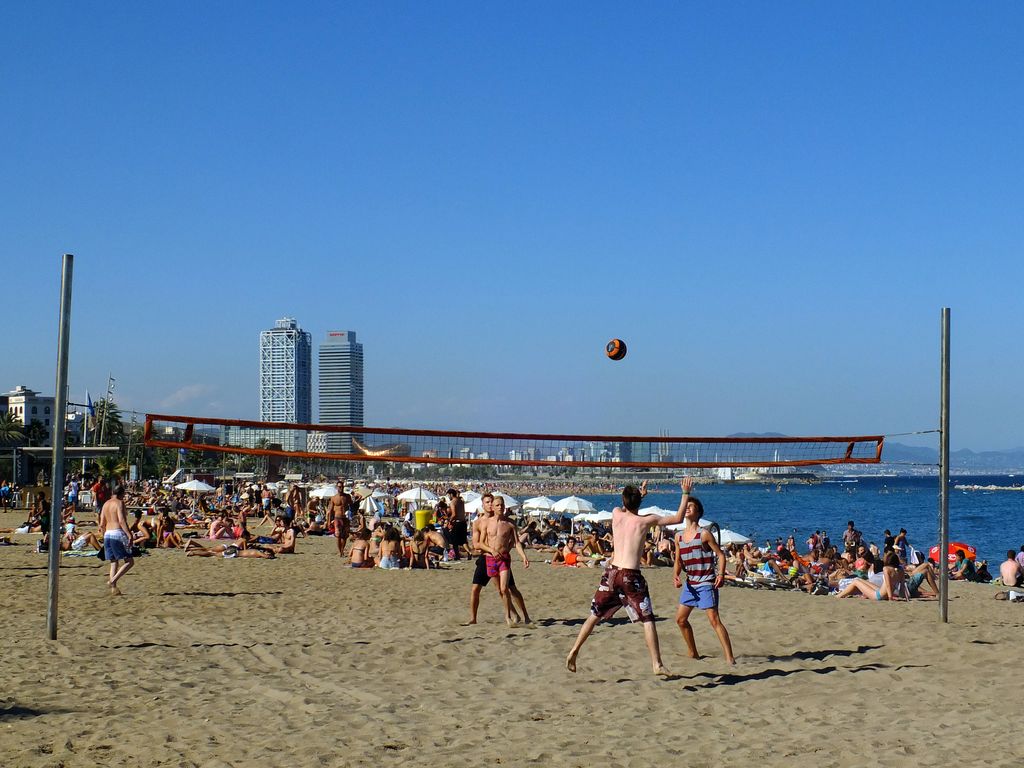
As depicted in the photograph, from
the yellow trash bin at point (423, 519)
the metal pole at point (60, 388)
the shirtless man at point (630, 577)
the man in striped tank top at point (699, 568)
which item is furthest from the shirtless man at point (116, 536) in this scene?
the yellow trash bin at point (423, 519)

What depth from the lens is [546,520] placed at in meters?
31.8

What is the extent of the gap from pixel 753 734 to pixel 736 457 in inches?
381

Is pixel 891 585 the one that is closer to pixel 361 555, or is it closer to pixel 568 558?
pixel 568 558

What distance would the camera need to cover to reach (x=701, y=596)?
7.66 metres

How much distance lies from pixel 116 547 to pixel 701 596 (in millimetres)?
7069

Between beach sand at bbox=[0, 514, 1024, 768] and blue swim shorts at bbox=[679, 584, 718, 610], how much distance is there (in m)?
0.50

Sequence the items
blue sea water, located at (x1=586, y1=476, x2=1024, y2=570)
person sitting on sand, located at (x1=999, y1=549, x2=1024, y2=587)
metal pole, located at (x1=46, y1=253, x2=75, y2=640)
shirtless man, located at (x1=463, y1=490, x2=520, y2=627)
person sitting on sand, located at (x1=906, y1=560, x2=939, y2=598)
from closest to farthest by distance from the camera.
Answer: metal pole, located at (x1=46, y1=253, x2=75, y2=640) → shirtless man, located at (x1=463, y1=490, x2=520, y2=627) → person sitting on sand, located at (x1=906, y1=560, x2=939, y2=598) → person sitting on sand, located at (x1=999, y1=549, x2=1024, y2=587) → blue sea water, located at (x1=586, y1=476, x2=1024, y2=570)

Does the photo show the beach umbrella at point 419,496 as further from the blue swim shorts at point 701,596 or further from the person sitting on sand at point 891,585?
the blue swim shorts at point 701,596

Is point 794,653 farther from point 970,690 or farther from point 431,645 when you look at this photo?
point 431,645

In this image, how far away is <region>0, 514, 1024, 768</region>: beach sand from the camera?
5504 mm

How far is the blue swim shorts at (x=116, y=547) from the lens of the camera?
454 inches

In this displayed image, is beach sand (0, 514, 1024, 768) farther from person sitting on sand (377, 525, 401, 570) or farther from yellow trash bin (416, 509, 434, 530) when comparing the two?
yellow trash bin (416, 509, 434, 530)

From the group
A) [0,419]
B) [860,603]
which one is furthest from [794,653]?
[0,419]

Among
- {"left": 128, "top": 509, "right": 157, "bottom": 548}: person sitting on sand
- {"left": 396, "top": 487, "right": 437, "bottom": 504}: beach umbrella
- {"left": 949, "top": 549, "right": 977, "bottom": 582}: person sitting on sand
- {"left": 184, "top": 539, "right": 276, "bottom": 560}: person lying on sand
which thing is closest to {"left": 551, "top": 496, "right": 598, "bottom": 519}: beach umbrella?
{"left": 396, "top": 487, "right": 437, "bottom": 504}: beach umbrella
